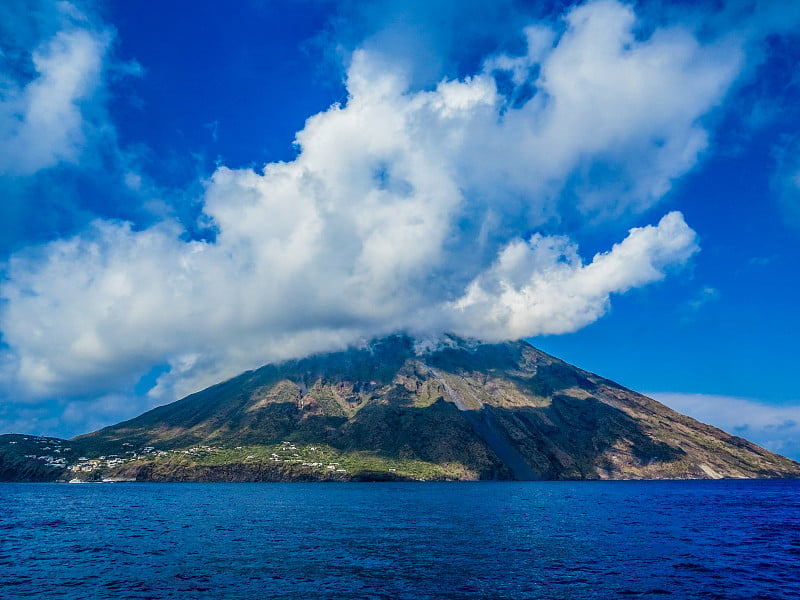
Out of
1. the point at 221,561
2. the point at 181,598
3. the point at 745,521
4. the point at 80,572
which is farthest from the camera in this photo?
the point at 745,521

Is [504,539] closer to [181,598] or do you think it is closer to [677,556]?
[677,556]

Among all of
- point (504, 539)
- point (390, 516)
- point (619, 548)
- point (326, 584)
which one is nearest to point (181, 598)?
point (326, 584)

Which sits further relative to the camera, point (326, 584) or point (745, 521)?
point (745, 521)

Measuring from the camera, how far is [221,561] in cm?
6412

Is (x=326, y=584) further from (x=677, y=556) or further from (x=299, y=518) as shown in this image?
(x=299, y=518)

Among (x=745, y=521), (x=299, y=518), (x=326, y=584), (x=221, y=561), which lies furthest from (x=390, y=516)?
(x=745, y=521)

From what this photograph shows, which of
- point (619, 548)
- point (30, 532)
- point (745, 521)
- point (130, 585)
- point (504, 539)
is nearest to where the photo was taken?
point (130, 585)

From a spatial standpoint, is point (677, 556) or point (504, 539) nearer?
point (677, 556)

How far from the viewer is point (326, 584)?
172ft

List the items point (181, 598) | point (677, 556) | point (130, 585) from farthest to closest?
point (677, 556)
point (130, 585)
point (181, 598)

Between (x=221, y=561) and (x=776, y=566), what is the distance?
249ft

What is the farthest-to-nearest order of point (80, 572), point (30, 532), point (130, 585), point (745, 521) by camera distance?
1. point (745, 521)
2. point (30, 532)
3. point (80, 572)
4. point (130, 585)

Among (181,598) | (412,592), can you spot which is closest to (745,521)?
(412,592)

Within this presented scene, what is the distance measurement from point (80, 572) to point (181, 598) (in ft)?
68.3
